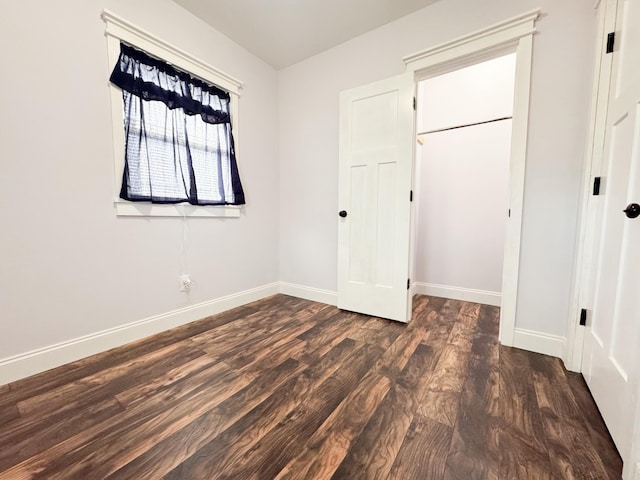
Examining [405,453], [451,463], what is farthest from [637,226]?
[405,453]

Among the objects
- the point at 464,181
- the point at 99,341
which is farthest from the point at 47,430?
the point at 464,181

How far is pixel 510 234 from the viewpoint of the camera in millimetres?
1823

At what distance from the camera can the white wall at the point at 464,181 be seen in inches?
107

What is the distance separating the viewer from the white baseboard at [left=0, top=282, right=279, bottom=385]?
57.0 inches

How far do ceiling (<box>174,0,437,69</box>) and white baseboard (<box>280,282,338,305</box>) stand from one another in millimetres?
2521

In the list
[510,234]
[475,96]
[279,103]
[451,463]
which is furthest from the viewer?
[279,103]

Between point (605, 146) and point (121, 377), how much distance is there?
2971 mm

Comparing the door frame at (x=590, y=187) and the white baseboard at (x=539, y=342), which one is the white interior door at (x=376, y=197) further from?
the door frame at (x=590, y=187)

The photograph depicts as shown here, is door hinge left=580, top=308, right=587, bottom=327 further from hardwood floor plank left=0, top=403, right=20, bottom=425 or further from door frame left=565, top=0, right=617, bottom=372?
hardwood floor plank left=0, top=403, right=20, bottom=425

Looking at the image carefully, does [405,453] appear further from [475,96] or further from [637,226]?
[475,96]

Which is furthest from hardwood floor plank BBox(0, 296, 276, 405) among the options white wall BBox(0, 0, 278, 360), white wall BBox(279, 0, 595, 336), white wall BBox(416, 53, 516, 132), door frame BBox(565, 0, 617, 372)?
white wall BBox(416, 53, 516, 132)

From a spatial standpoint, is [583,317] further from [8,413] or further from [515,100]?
[8,413]

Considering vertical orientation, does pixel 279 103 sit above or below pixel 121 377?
above

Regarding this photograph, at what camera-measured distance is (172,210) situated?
2.11m
